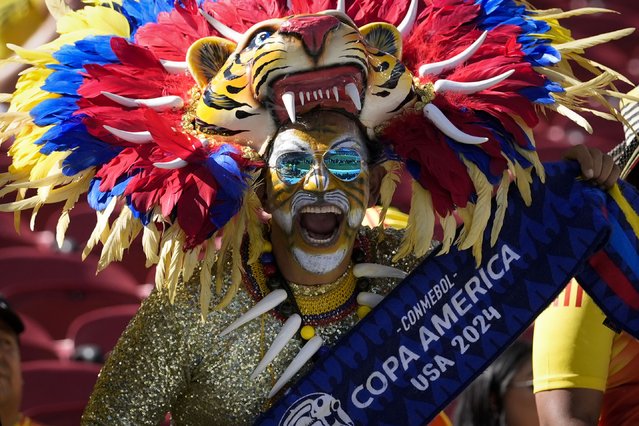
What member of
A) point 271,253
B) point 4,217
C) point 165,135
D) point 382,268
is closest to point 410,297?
point 382,268

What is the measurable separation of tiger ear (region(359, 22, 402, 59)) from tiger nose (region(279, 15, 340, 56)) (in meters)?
0.13

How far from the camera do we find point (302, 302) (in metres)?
2.51

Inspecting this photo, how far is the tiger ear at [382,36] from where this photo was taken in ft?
7.87

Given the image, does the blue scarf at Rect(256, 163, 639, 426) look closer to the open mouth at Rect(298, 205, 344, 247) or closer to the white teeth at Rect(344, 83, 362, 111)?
the open mouth at Rect(298, 205, 344, 247)

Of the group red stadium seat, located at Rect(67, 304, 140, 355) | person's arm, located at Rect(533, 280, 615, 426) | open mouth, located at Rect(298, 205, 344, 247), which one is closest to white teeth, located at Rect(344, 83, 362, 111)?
open mouth, located at Rect(298, 205, 344, 247)

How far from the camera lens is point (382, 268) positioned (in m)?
2.58

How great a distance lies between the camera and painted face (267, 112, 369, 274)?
2.35 meters

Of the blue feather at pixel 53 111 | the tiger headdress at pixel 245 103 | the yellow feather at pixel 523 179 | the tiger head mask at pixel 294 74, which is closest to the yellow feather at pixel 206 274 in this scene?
the tiger headdress at pixel 245 103

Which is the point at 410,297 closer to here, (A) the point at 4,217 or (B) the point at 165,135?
(B) the point at 165,135

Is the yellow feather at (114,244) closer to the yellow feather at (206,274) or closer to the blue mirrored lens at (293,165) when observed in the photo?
the yellow feather at (206,274)

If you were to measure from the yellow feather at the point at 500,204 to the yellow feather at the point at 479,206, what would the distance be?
3 cm

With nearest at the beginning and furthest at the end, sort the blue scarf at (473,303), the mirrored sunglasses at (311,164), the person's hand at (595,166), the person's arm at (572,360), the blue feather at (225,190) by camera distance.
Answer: the blue feather at (225,190), the mirrored sunglasses at (311,164), the blue scarf at (473,303), the person's hand at (595,166), the person's arm at (572,360)

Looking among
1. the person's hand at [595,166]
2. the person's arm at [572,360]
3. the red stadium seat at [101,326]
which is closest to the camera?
the person's hand at [595,166]

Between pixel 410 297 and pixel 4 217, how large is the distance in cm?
195
